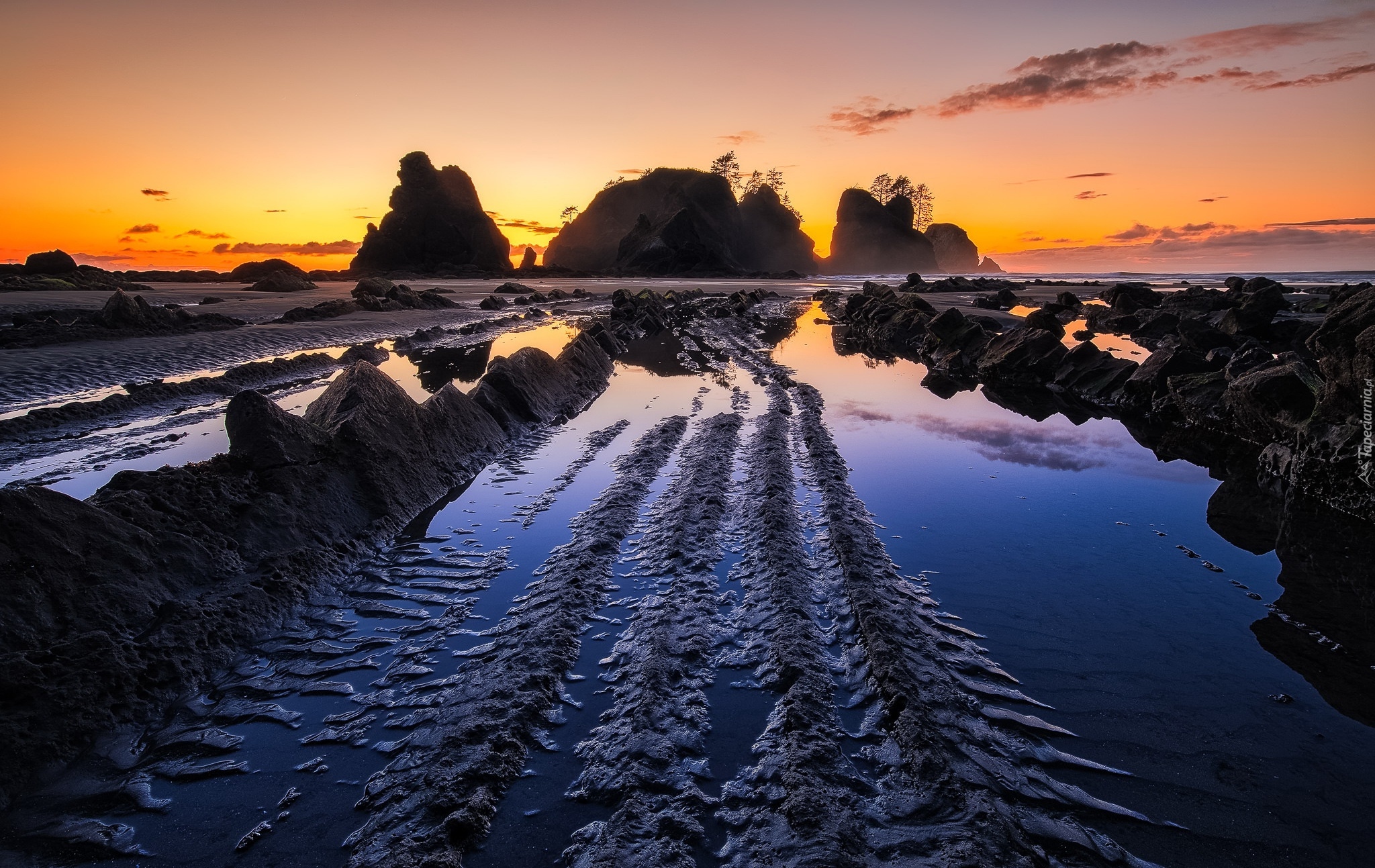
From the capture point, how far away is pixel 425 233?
108562 millimetres

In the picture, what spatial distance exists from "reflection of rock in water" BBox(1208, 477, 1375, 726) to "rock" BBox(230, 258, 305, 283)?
72695 mm

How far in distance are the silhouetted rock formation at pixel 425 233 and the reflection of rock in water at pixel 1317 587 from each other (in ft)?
367

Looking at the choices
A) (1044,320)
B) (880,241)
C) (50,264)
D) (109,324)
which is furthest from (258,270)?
(880,241)

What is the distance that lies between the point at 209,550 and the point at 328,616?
1.05m

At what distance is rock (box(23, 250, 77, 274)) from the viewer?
42.6 m

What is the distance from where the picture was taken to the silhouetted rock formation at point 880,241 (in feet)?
515

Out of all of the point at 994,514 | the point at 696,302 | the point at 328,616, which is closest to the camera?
the point at 328,616

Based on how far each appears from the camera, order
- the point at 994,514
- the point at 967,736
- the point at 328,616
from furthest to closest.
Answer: the point at 994,514, the point at 328,616, the point at 967,736

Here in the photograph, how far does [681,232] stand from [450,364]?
105m

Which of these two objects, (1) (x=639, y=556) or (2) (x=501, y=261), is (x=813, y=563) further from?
(2) (x=501, y=261)

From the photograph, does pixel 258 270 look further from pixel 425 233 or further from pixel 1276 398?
pixel 1276 398

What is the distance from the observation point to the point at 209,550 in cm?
450

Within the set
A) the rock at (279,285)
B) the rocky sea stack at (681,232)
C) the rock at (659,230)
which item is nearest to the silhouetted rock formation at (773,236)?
the rocky sea stack at (681,232)

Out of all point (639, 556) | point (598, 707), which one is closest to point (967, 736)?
point (598, 707)
